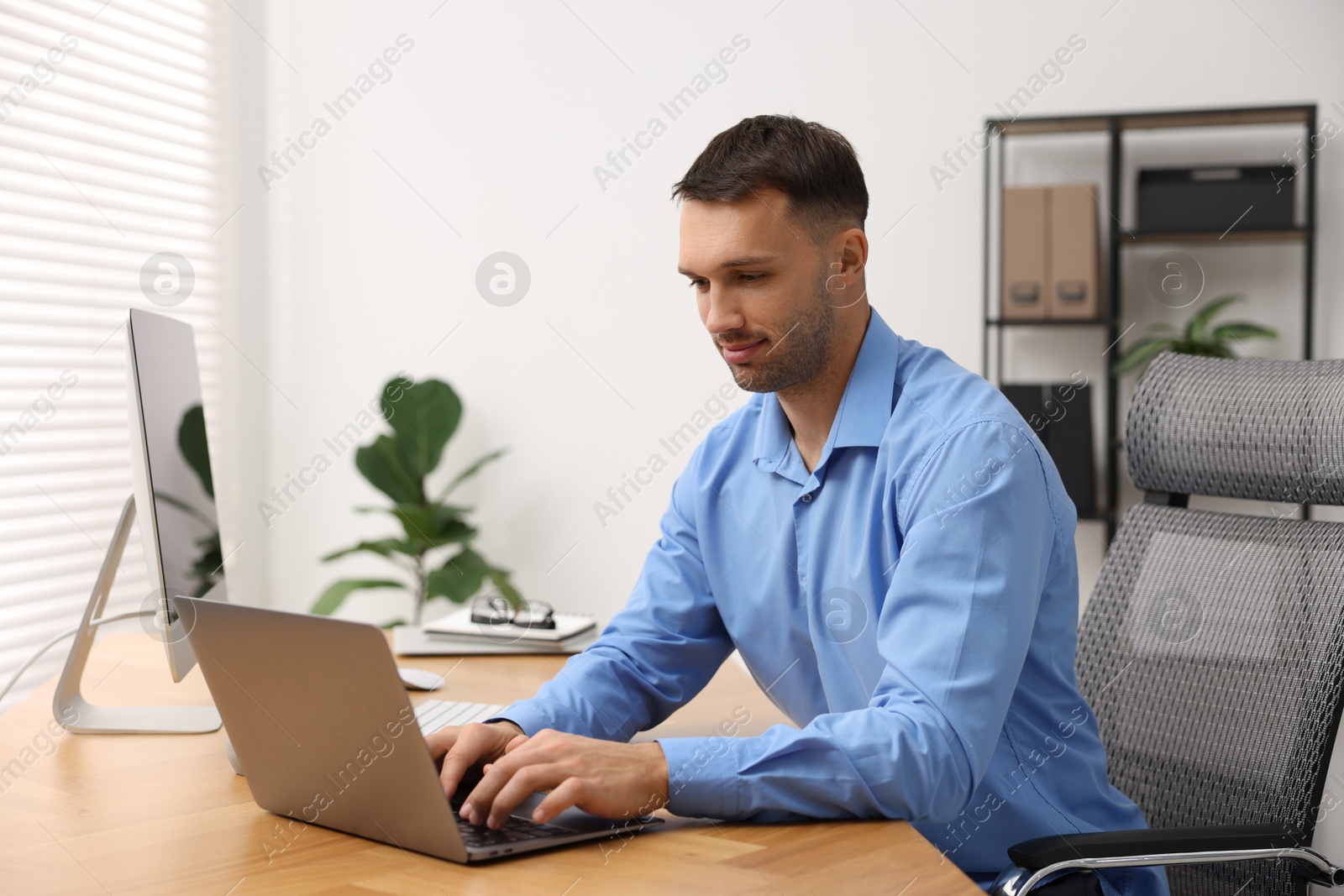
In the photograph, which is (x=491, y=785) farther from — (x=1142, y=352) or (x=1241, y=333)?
(x=1241, y=333)

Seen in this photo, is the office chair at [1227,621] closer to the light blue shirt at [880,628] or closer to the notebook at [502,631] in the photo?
the light blue shirt at [880,628]

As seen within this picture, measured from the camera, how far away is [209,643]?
900 millimetres

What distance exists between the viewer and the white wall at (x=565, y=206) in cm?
306

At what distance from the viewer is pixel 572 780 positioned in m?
0.86

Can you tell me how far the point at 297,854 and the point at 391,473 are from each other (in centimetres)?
242

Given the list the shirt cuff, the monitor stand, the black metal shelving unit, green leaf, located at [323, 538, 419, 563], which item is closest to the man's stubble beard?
the shirt cuff

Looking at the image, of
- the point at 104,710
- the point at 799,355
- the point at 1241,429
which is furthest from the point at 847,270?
the point at 104,710

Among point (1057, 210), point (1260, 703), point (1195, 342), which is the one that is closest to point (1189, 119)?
point (1057, 210)

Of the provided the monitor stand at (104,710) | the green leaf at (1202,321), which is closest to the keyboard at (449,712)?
the monitor stand at (104,710)

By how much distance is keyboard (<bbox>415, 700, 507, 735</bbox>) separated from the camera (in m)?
1.20

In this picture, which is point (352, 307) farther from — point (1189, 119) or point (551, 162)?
point (1189, 119)

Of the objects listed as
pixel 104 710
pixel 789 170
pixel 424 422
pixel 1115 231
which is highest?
pixel 1115 231

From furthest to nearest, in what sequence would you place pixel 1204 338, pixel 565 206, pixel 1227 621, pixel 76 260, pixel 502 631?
pixel 565 206, pixel 1204 338, pixel 76 260, pixel 502 631, pixel 1227 621

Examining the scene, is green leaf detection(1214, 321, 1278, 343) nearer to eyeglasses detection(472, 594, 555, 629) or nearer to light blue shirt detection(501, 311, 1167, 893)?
light blue shirt detection(501, 311, 1167, 893)
